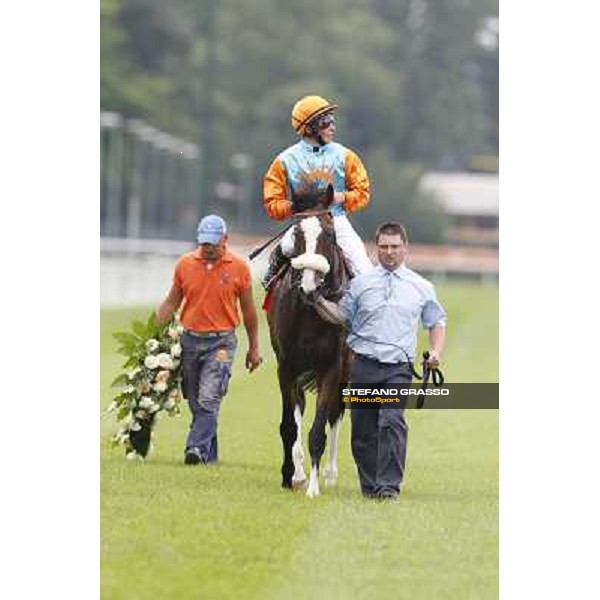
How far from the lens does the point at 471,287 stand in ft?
89.4

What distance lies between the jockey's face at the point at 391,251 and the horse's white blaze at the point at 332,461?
1210 mm

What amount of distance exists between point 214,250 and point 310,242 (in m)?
1.20

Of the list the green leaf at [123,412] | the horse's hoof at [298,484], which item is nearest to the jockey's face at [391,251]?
the horse's hoof at [298,484]

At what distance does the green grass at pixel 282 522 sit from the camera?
30.0 ft

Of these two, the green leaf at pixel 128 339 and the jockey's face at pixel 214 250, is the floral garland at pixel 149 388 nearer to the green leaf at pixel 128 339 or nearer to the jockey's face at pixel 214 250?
the green leaf at pixel 128 339

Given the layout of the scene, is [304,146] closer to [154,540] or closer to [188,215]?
[154,540]

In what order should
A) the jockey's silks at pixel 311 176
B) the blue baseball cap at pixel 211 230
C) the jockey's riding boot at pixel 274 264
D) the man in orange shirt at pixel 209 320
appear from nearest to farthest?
the jockey's silks at pixel 311 176, the jockey's riding boot at pixel 274 264, the blue baseball cap at pixel 211 230, the man in orange shirt at pixel 209 320

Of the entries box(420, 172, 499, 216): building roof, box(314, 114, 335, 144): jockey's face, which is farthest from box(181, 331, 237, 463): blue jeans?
box(420, 172, 499, 216): building roof

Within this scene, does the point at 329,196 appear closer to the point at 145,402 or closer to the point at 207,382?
the point at 207,382

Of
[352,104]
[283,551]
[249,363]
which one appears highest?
[352,104]
